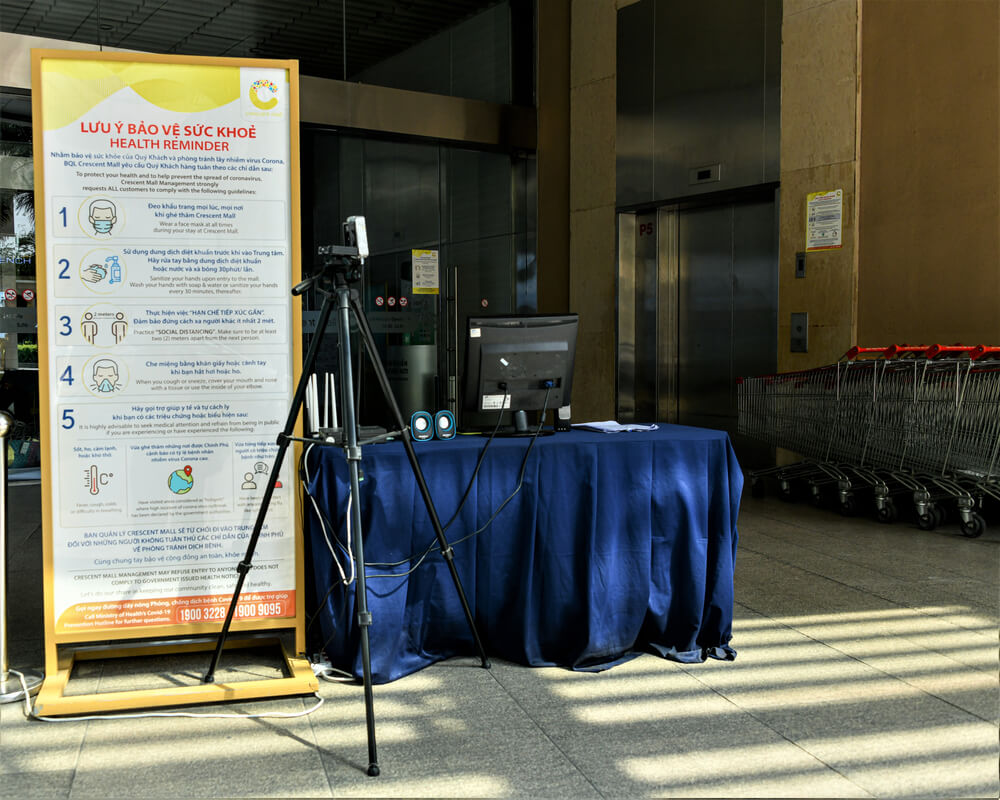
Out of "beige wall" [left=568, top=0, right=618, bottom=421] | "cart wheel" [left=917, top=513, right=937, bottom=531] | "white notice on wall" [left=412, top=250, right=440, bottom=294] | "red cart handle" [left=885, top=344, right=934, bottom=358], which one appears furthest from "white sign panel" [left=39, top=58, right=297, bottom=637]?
"beige wall" [left=568, top=0, right=618, bottom=421]

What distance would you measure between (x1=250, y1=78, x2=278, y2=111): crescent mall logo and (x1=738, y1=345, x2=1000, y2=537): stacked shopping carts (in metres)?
4.29

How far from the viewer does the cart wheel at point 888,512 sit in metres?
6.41

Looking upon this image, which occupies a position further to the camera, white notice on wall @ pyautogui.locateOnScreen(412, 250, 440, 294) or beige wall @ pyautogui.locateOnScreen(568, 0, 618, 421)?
beige wall @ pyautogui.locateOnScreen(568, 0, 618, 421)

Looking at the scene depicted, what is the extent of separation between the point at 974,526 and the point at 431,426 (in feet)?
12.6

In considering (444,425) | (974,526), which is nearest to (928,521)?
(974,526)

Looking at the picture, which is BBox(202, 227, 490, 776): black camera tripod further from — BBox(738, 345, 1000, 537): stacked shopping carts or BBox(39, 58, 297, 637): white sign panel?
BBox(738, 345, 1000, 537): stacked shopping carts

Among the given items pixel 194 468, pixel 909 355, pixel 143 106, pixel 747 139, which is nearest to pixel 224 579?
Answer: pixel 194 468

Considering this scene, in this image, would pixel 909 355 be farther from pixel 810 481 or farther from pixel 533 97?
pixel 533 97

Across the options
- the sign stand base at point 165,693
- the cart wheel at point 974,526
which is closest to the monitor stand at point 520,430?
the sign stand base at point 165,693

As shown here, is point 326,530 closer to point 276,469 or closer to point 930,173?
point 276,469

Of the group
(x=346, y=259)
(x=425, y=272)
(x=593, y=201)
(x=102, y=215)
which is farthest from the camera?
(x=593, y=201)

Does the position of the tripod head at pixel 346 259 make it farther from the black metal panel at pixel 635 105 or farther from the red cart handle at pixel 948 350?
the black metal panel at pixel 635 105

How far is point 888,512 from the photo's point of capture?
21.1 ft

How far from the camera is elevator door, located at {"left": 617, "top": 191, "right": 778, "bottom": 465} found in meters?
7.90
